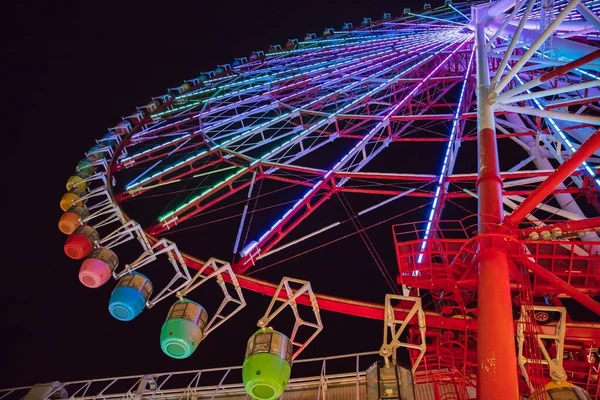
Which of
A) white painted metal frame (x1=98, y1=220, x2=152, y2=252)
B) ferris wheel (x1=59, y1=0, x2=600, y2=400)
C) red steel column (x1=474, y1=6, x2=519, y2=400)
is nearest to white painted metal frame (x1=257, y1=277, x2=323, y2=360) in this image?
ferris wheel (x1=59, y1=0, x2=600, y2=400)

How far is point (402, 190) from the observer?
1132 centimetres

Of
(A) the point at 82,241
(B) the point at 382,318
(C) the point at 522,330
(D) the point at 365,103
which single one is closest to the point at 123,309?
(A) the point at 82,241

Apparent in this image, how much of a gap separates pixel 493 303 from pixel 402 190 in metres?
5.16

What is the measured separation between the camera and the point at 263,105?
1502cm

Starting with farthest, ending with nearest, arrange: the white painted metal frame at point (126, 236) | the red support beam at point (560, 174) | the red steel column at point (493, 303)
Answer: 1. the white painted metal frame at point (126, 236)
2. the red support beam at point (560, 174)
3. the red steel column at point (493, 303)

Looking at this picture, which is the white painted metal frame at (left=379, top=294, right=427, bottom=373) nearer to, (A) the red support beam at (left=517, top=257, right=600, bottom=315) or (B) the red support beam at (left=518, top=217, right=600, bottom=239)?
(A) the red support beam at (left=517, top=257, right=600, bottom=315)

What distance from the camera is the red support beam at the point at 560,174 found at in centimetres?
605

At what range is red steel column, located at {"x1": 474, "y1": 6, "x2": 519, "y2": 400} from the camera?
585cm

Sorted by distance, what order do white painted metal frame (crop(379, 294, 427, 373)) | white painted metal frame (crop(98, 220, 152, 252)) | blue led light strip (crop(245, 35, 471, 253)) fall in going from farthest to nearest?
white painted metal frame (crop(98, 220, 152, 252)) → blue led light strip (crop(245, 35, 471, 253)) → white painted metal frame (crop(379, 294, 427, 373))

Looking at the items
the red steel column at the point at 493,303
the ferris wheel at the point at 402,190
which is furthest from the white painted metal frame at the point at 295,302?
the red steel column at the point at 493,303

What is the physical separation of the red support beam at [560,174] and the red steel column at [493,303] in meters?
0.29

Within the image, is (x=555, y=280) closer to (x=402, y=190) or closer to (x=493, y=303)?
(x=493, y=303)

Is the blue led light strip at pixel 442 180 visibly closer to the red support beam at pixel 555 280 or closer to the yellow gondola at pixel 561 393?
the red support beam at pixel 555 280

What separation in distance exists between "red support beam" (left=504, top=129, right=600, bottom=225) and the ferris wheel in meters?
0.02
